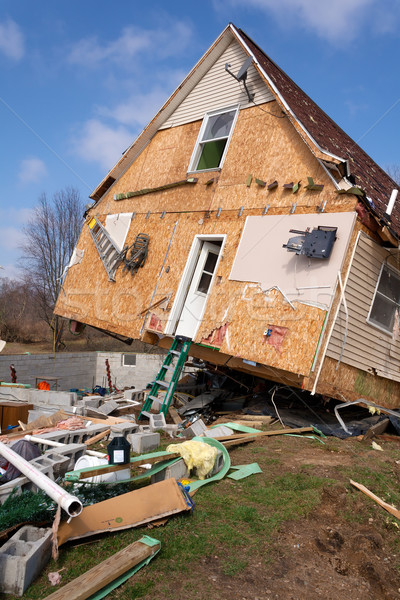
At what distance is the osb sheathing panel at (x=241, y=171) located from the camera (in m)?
10.0

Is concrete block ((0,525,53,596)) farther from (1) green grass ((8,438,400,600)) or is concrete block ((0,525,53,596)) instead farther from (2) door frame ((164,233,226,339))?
(2) door frame ((164,233,226,339))

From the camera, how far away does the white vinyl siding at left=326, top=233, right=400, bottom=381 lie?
30.0 feet

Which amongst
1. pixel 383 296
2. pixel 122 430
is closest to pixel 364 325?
pixel 383 296

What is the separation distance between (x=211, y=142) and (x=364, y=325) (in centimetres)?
673

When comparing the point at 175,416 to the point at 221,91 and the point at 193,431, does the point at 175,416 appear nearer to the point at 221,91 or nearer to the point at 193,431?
the point at 193,431

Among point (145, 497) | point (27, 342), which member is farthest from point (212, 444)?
point (27, 342)

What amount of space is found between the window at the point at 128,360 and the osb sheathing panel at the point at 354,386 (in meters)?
14.7

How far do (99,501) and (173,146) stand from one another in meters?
10.8

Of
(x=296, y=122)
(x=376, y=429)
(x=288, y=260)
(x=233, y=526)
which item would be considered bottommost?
(x=233, y=526)

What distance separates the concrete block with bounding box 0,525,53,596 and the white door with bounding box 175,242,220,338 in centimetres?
721

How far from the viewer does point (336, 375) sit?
927cm

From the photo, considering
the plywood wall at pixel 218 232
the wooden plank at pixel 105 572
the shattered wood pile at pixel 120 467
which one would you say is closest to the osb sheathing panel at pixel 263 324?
the plywood wall at pixel 218 232

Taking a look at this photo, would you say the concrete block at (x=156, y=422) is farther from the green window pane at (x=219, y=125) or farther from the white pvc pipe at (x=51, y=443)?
the green window pane at (x=219, y=125)

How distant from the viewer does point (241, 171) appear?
37.1ft
